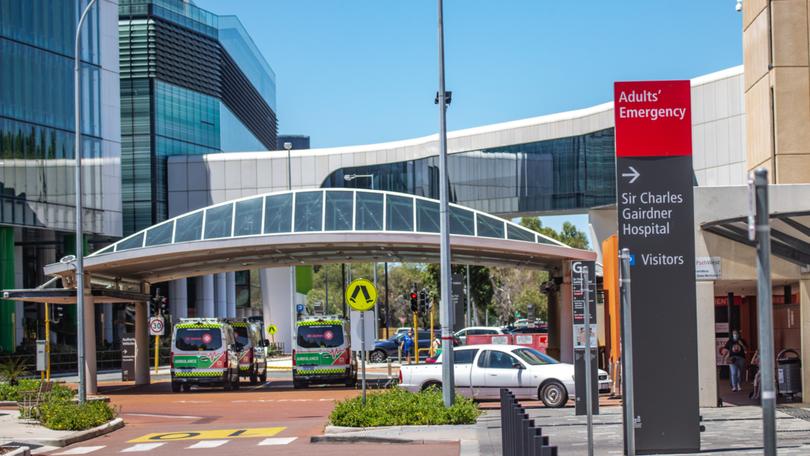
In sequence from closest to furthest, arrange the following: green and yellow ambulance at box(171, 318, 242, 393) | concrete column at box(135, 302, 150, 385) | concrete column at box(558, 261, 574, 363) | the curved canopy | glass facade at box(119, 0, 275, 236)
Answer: the curved canopy, concrete column at box(558, 261, 574, 363), green and yellow ambulance at box(171, 318, 242, 393), concrete column at box(135, 302, 150, 385), glass facade at box(119, 0, 275, 236)

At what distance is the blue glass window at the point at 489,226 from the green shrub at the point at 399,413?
13716 millimetres

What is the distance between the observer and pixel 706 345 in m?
25.7

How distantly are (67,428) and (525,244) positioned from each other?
55.0 feet

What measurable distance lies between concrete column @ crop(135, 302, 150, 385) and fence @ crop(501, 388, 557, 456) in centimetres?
3064

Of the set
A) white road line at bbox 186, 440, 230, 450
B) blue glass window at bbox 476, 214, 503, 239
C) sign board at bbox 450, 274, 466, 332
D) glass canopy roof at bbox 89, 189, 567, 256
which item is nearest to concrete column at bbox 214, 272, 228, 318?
sign board at bbox 450, 274, 466, 332

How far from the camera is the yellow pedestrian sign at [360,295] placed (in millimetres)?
23406

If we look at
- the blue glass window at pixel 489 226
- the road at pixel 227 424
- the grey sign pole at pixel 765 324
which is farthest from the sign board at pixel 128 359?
the grey sign pole at pixel 765 324

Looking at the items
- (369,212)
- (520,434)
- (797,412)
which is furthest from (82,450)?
(369,212)

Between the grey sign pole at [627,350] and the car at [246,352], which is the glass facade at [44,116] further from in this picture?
the grey sign pole at [627,350]

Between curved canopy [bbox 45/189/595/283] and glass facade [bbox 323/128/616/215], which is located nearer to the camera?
curved canopy [bbox 45/189/595/283]

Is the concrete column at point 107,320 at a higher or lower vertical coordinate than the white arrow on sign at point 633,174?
lower

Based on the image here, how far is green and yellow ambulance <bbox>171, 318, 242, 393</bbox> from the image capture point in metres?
39.0

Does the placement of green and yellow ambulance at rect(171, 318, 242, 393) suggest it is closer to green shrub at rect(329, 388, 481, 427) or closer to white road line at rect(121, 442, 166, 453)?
green shrub at rect(329, 388, 481, 427)

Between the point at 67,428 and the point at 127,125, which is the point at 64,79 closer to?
the point at 127,125
